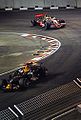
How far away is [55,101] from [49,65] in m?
5.42

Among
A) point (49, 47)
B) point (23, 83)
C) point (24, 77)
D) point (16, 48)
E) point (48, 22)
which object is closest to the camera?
point (23, 83)

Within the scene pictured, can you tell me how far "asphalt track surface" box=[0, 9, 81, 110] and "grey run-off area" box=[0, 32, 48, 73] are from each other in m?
1.51

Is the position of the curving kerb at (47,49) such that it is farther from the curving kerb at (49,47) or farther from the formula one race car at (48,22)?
the formula one race car at (48,22)

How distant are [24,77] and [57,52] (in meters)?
6.39

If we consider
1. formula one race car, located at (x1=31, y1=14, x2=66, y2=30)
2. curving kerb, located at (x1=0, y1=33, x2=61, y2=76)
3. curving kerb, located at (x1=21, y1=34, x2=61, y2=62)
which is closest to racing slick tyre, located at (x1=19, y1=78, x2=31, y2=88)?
curving kerb, located at (x1=0, y1=33, x2=61, y2=76)

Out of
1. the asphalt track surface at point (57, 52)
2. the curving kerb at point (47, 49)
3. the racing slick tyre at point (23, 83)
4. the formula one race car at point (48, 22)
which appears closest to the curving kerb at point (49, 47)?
the curving kerb at point (47, 49)

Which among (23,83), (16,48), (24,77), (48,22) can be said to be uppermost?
(48,22)

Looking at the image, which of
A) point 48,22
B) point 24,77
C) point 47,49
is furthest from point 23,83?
point 48,22

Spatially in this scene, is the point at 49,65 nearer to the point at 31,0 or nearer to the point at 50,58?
the point at 50,58

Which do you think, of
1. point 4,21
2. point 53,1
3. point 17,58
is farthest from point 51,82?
point 53,1

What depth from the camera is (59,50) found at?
22.5m

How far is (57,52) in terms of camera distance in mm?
21953

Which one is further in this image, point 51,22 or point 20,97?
point 51,22

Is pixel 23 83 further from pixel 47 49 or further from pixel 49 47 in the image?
pixel 49 47
